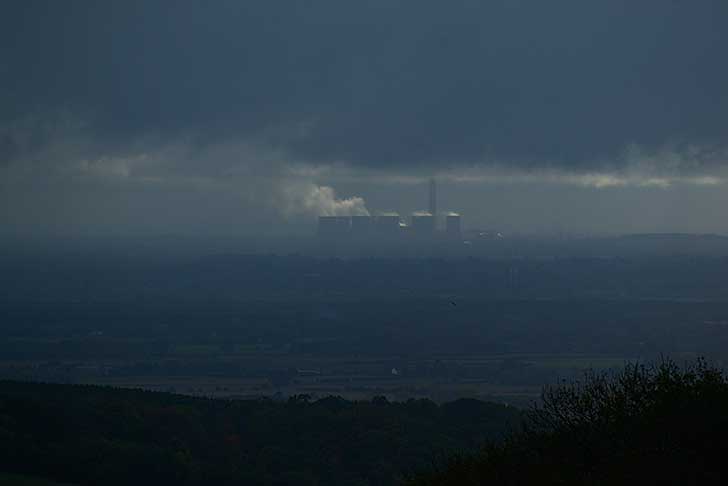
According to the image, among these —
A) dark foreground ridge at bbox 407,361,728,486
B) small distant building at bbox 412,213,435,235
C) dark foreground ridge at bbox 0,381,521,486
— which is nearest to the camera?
dark foreground ridge at bbox 407,361,728,486

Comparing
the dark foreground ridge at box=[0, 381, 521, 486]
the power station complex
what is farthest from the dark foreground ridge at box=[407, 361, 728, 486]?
the power station complex

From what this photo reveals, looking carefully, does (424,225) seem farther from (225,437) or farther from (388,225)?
(225,437)

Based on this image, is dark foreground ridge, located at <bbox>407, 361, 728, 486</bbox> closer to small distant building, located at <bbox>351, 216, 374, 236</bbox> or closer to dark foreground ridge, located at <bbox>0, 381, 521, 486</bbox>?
dark foreground ridge, located at <bbox>0, 381, 521, 486</bbox>

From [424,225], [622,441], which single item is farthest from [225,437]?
[424,225]

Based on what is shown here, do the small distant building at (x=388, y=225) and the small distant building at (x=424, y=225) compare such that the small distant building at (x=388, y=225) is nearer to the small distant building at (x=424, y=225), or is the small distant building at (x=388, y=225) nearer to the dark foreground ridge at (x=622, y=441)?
the small distant building at (x=424, y=225)

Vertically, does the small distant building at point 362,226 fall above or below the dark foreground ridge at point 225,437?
above

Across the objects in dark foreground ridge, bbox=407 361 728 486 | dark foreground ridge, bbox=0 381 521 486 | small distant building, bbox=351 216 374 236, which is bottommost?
dark foreground ridge, bbox=0 381 521 486

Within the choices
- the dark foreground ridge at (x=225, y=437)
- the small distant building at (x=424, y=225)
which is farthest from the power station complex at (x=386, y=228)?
the dark foreground ridge at (x=225, y=437)
